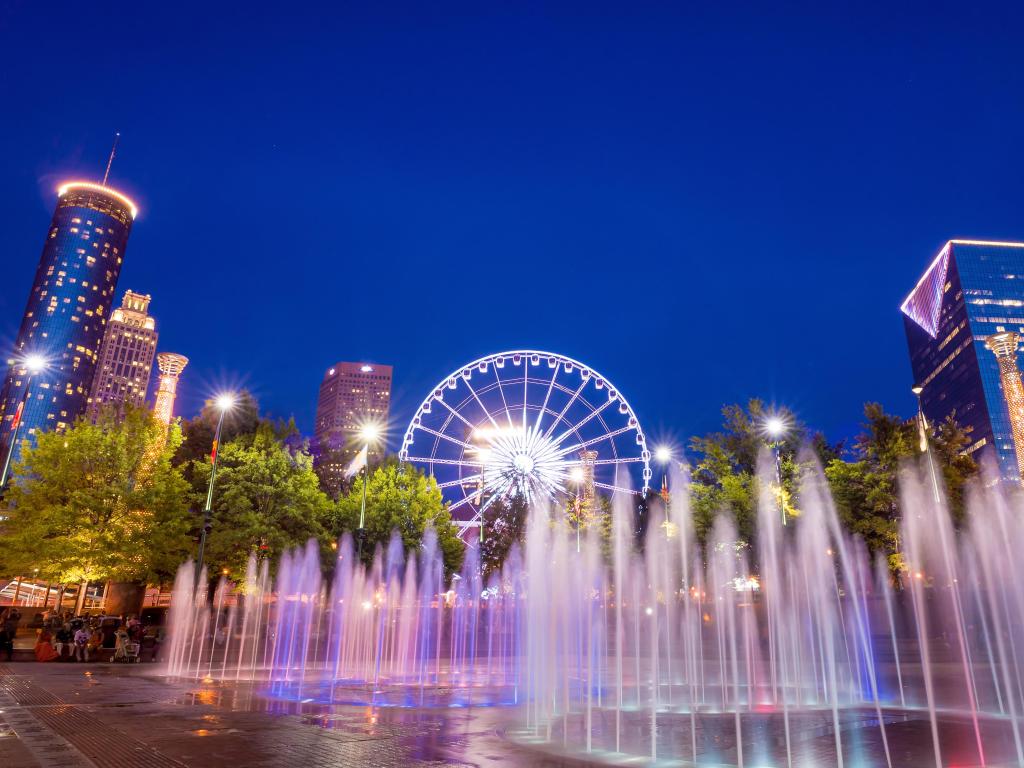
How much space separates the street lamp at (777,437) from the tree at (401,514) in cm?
2155

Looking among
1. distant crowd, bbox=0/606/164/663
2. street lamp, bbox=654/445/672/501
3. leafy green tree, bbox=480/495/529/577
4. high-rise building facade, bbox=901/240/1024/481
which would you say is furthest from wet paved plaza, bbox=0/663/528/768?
high-rise building facade, bbox=901/240/1024/481

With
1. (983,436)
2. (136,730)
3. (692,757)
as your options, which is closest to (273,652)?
(136,730)

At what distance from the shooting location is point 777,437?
123 feet

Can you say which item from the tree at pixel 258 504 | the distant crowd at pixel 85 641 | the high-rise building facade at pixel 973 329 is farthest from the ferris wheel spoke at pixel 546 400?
the high-rise building facade at pixel 973 329

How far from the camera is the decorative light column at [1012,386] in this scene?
97.6 feet

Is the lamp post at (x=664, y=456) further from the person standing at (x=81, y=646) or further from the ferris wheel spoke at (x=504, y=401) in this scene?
the person standing at (x=81, y=646)

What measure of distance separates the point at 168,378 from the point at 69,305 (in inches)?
6036

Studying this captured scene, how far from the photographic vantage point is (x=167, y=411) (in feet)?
145

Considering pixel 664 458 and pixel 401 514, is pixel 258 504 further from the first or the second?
pixel 664 458

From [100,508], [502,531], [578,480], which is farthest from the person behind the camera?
[502,531]

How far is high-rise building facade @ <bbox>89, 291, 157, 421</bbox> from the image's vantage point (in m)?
181

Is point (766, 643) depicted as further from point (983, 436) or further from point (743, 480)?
point (983, 436)

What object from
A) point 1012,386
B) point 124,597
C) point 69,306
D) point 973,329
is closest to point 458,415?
point 124,597

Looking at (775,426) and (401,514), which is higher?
(775,426)
